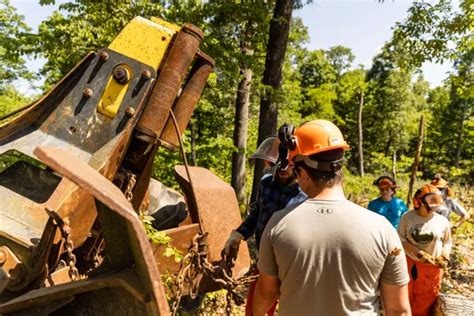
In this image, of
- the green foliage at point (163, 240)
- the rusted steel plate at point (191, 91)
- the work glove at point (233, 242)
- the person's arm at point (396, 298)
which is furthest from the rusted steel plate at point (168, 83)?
the person's arm at point (396, 298)

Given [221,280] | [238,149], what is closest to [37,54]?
[238,149]

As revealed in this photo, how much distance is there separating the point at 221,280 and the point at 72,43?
651cm

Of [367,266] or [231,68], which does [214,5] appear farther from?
[367,266]

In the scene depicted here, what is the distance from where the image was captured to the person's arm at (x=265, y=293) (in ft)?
6.84

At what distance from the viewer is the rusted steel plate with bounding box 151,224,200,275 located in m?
3.60

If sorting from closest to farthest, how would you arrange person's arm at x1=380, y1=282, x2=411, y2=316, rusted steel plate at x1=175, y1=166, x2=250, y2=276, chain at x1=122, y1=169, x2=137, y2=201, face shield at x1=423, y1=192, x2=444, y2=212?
person's arm at x1=380, y1=282, x2=411, y2=316
chain at x1=122, y1=169, x2=137, y2=201
rusted steel plate at x1=175, y1=166, x2=250, y2=276
face shield at x1=423, y1=192, x2=444, y2=212

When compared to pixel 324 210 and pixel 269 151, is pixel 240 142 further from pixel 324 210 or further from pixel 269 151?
pixel 324 210

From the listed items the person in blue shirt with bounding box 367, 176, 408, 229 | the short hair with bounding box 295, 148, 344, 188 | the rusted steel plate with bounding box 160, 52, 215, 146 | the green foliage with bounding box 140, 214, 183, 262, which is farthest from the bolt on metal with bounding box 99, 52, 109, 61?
the person in blue shirt with bounding box 367, 176, 408, 229

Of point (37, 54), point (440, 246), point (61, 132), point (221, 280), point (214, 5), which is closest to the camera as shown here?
point (61, 132)

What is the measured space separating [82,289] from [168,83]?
185cm

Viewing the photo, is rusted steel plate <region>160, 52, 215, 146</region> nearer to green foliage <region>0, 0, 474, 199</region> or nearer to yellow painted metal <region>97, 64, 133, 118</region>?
yellow painted metal <region>97, 64, 133, 118</region>

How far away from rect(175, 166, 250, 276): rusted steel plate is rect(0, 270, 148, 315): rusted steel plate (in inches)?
85.7

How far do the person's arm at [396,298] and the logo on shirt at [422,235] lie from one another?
2.83 m

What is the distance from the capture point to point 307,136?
2.12 metres
